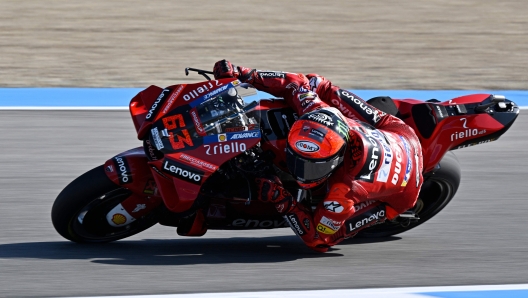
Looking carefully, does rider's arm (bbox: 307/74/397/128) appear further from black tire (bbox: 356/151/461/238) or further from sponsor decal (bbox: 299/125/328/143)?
sponsor decal (bbox: 299/125/328/143)

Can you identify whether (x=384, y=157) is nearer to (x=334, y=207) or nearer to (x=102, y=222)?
(x=334, y=207)

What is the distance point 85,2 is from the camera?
47.1 ft

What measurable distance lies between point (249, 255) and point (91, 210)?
1.03 m

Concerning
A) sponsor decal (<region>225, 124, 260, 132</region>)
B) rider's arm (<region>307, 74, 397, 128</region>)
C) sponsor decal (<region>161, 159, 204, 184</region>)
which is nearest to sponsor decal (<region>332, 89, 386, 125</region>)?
rider's arm (<region>307, 74, 397, 128</region>)

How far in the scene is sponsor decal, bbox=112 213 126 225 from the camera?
15.6 feet

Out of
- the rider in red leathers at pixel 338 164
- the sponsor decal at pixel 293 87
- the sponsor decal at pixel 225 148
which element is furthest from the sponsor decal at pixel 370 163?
the sponsor decal at pixel 225 148

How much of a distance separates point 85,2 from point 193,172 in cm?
1081

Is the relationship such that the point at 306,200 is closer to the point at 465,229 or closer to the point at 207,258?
the point at 207,258

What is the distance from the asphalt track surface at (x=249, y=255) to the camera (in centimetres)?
449

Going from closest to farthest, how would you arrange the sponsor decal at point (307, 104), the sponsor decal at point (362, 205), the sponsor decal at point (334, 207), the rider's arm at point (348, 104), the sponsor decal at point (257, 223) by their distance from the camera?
1. the sponsor decal at point (334, 207)
2. the sponsor decal at point (307, 104)
3. the sponsor decal at point (362, 205)
4. the sponsor decal at point (257, 223)
5. the rider's arm at point (348, 104)

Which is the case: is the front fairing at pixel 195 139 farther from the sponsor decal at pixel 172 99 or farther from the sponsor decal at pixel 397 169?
the sponsor decal at pixel 397 169

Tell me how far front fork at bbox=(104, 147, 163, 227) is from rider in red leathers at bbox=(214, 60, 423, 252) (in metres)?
0.65

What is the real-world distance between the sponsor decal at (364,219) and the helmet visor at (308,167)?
1.64ft

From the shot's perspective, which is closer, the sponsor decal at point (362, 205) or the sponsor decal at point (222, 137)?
the sponsor decal at point (222, 137)
